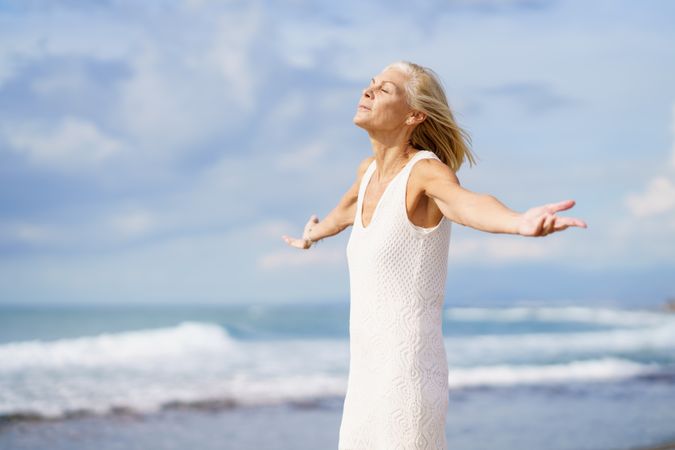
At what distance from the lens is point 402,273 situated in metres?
2.43

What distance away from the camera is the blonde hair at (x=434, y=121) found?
2.51 m

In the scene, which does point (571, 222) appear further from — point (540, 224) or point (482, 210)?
point (482, 210)

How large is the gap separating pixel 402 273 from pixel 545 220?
72cm

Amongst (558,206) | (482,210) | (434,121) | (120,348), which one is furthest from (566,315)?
(558,206)

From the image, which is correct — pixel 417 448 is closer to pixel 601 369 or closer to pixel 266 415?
pixel 266 415

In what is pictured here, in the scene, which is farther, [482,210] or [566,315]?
[566,315]

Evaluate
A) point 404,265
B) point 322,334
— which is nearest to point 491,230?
point 404,265

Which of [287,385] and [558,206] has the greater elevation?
[287,385]

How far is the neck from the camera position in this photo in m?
2.57

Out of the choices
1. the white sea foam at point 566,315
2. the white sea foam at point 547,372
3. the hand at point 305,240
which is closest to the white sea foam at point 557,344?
the white sea foam at point 547,372

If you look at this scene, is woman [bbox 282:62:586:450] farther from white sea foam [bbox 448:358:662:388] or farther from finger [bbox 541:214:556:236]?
white sea foam [bbox 448:358:662:388]

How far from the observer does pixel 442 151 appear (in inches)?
103

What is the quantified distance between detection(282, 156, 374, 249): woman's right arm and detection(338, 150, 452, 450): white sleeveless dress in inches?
18.6

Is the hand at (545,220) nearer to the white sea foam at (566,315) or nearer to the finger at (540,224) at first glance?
the finger at (540,224)
